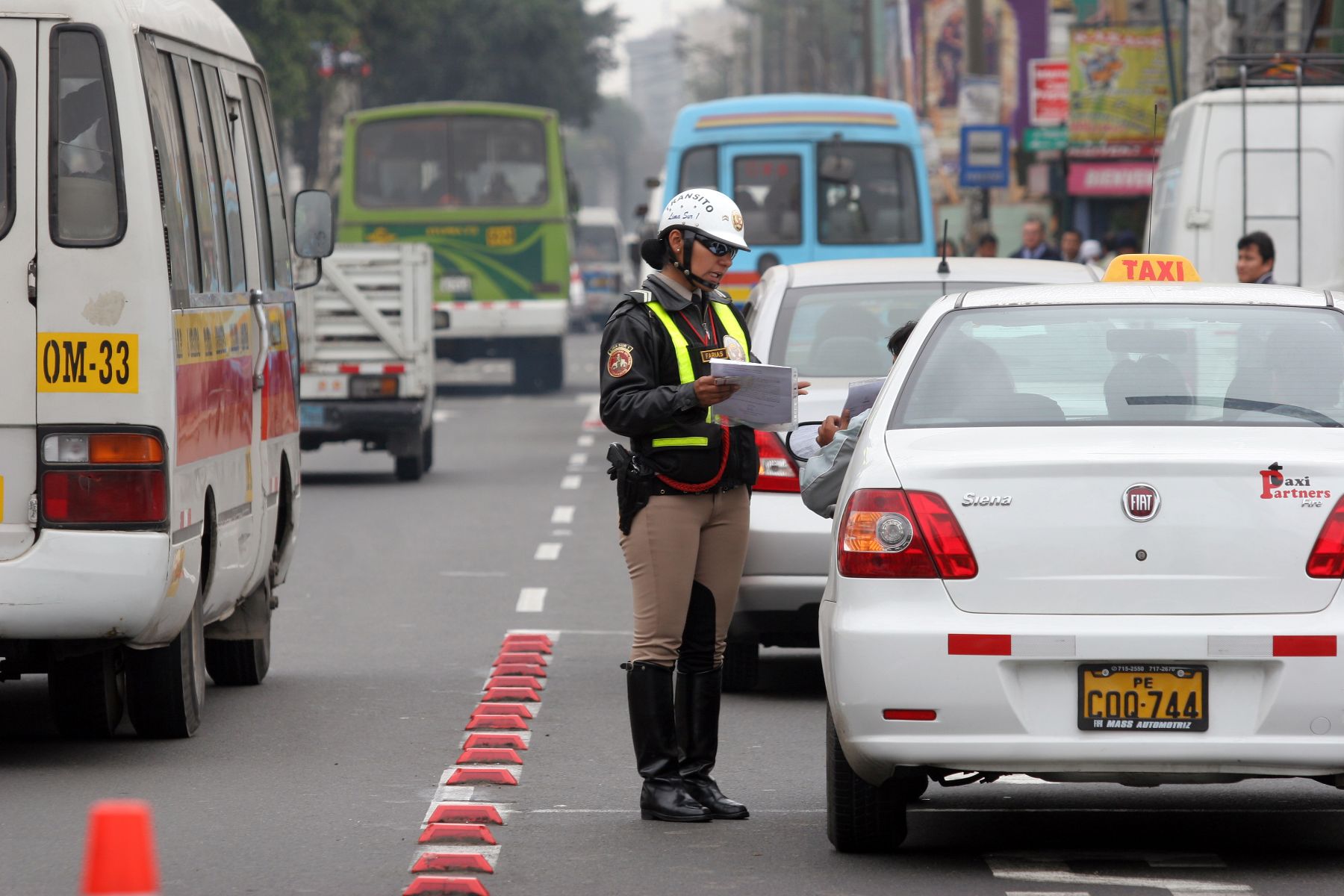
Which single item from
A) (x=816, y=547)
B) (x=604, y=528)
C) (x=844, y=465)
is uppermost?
(x=844, y=465)

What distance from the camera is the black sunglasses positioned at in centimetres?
696

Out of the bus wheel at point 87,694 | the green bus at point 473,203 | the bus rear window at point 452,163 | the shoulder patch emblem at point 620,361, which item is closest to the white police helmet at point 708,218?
the shoulder patch emblem at point 620,361

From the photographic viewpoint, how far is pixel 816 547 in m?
9.16

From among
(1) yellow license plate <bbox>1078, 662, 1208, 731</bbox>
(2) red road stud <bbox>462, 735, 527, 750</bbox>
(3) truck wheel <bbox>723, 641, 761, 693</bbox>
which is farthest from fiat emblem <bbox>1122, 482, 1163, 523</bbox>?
(3) truck wheel <bbox>723, 641, 761, 693</bbox>

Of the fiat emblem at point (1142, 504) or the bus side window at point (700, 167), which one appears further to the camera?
the bus side window at point (700, 167)

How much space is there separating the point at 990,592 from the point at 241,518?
3.91m

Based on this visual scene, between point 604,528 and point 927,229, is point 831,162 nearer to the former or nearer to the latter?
point 927,229

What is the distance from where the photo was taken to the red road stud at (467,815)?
6.93 metres

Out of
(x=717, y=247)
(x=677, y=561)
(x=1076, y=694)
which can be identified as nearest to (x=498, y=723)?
(x=677, y=561)

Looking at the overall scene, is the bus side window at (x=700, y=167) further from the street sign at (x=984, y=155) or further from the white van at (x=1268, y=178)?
the street sign at (x=984, y=155)

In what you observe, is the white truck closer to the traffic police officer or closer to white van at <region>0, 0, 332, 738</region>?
white van at <region>0, 0, 332, 738</region>

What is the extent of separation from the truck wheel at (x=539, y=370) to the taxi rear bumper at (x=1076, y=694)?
27665 mm

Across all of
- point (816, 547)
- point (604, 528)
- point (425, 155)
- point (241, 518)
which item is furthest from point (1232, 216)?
point (425, 155)

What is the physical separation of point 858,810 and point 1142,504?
114 cm
